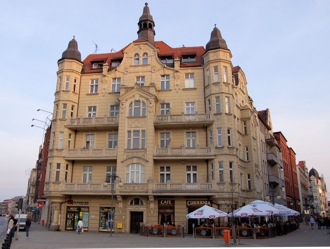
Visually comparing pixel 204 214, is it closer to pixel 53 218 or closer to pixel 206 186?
pixel 206 186

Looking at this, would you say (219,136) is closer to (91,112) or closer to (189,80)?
(189,80)

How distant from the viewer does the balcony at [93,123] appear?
34469 mm

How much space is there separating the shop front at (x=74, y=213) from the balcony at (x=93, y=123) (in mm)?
8259

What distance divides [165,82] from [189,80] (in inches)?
110

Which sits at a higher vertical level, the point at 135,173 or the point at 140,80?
the point at 140,80

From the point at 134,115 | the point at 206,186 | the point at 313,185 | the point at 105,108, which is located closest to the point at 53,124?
the point at 105,108

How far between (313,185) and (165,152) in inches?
5042

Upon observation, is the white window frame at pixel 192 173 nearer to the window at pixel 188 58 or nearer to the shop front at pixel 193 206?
the shop front at pixel 193 206

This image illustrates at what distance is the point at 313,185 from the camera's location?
458 feet

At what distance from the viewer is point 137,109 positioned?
111 ft

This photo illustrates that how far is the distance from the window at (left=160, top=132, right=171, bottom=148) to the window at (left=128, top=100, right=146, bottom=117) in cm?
320

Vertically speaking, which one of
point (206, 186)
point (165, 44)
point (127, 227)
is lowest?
point (127, 227)

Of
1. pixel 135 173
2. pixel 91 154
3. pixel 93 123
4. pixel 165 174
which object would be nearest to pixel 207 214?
pixel 165 174

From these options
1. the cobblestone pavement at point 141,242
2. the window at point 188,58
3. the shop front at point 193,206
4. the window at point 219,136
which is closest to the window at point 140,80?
the window at point 188,58
